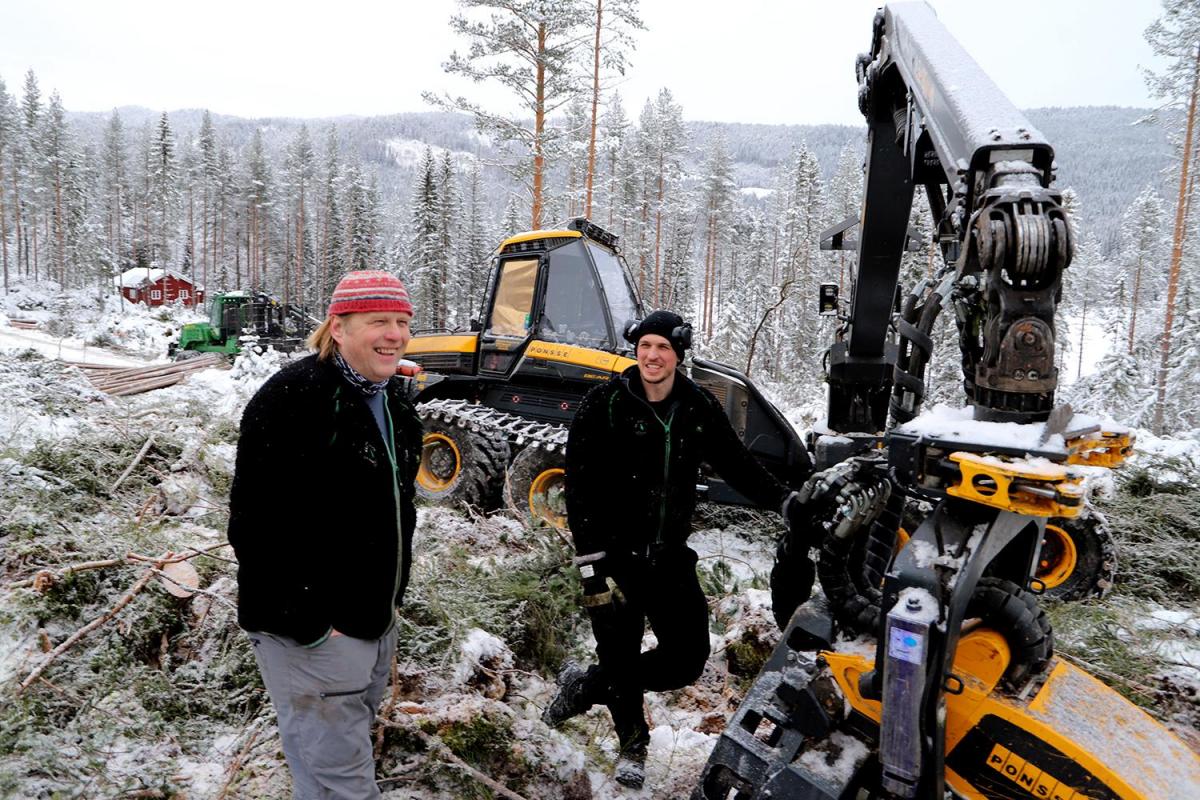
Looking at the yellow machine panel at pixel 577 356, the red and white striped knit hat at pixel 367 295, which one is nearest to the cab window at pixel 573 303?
the yellow machine panel at pixel 577 356

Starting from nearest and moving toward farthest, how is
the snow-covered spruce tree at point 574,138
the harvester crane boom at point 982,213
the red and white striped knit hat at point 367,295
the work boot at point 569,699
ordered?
the harvester crane boom at point 982,213 → the red and white striped knit hat at point 367,295 → the work boot at point 569,699 → the snow-covered spruce tree at point 574,138

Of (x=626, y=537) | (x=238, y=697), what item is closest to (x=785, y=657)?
(x=626, y=537)

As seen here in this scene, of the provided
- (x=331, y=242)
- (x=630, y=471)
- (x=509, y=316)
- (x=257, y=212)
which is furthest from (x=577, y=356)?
(x=257, y=212)

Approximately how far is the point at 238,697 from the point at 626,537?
217cm

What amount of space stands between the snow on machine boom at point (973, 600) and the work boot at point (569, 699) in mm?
1180

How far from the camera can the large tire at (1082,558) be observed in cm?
553

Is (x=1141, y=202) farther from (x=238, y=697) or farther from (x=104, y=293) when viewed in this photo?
(x=104, y=293)

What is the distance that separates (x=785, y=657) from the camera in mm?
2670

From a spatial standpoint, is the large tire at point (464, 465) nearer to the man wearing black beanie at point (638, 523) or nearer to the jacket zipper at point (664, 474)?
the man wearing black beanie at point (638, 523)

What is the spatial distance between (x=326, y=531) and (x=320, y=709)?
22.9 inches

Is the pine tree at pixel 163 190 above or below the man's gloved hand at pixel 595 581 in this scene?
above

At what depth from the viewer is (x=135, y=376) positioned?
2102 centimetres

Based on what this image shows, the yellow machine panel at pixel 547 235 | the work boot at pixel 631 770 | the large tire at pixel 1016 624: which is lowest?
the work boot at pixel 631 770

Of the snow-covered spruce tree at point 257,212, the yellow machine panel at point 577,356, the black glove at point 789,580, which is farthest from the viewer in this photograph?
the snow-covered spruce tree at point 257,212
